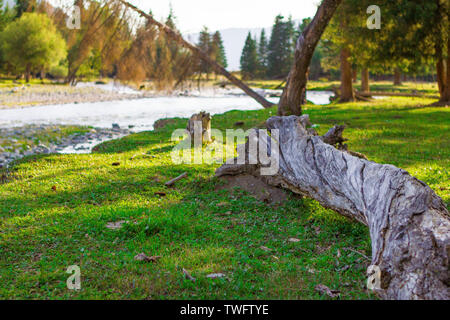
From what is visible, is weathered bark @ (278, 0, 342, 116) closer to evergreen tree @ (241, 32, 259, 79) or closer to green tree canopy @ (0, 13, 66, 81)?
green tree canopy @ (0, 13, 66, 81)

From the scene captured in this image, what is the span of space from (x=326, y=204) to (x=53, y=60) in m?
56.6

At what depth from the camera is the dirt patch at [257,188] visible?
743cm

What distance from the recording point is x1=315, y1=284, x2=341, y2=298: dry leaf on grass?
408 centimetres

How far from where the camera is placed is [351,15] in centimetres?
2070

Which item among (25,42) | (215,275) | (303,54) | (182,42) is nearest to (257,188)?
(215,275)

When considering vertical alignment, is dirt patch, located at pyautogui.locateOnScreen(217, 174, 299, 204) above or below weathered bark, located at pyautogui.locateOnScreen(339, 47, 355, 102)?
below

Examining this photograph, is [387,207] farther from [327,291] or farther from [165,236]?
[165,236]

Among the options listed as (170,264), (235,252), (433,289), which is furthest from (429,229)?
(170,264)

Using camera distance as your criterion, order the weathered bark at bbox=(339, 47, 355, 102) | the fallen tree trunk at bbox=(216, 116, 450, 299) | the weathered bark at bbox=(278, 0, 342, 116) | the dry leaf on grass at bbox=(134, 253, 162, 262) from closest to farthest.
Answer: the fallen tree trunk at bbox=(216, 116, 450, 299)
the dry leaf on grass at bbox=(134, 253, 162, 262)
the weathered bark at bbox=(278, 0, 342, 116)
the weathered bark at bbox=(339, 47, 355, 102)

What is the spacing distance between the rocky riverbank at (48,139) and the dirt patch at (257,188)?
22.5 ft

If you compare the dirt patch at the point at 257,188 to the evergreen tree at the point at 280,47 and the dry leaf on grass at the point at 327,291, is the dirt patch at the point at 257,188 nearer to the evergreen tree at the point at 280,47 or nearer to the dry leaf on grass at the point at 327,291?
the dry leaf on grass at the point at 327,291

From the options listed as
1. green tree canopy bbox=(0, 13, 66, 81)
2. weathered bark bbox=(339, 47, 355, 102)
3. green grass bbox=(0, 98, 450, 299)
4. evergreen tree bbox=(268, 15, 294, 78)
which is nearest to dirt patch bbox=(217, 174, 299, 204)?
green grass bbox=(0, 98, 450, 299)

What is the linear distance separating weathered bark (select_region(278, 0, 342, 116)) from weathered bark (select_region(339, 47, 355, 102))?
41.1 ft
